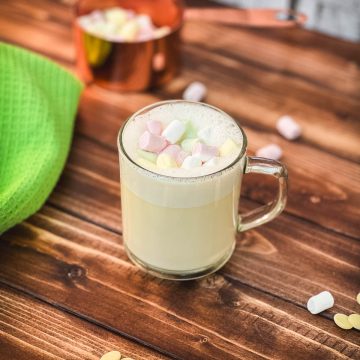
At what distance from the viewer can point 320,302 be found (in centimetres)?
87

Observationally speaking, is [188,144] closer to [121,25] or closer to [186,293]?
[186,293]

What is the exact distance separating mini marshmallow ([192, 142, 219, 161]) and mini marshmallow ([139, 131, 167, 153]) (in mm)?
41

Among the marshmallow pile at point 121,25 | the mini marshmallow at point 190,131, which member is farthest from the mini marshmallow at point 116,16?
the mini marshmallow at point 190,131

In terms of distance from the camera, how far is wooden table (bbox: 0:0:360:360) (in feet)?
2.73

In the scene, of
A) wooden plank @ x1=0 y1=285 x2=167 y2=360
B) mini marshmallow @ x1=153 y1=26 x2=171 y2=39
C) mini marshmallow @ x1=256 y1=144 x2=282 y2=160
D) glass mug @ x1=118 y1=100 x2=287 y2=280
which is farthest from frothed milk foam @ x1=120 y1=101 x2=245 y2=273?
mini marshmallow @ x1=153 y1=26 x2=171 y2=39

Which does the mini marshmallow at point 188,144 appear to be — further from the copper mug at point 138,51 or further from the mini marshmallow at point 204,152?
the copper mug at point 138,51

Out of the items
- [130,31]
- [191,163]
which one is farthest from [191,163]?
[130,31]

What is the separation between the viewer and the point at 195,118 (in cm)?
88

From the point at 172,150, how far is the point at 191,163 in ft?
0.11

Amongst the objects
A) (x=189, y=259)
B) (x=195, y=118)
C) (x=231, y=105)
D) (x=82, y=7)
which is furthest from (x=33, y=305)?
(x=82, y=7)

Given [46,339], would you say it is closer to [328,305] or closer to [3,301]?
[3,301]

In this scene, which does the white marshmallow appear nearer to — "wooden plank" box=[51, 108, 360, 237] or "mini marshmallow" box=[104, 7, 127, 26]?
"wooden plank" box=[51, 108, 360, 237]

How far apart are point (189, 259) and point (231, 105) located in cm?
45

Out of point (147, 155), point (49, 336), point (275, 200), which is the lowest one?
point (49, 336)
